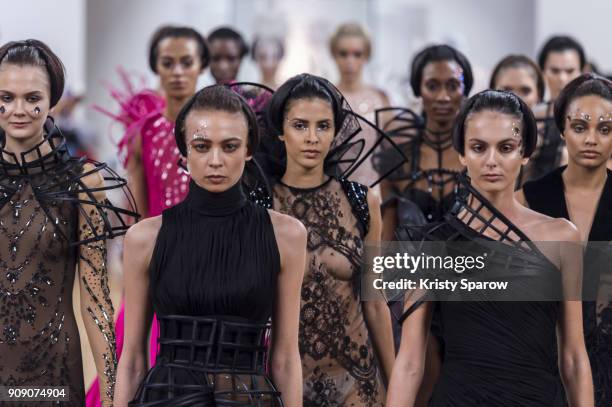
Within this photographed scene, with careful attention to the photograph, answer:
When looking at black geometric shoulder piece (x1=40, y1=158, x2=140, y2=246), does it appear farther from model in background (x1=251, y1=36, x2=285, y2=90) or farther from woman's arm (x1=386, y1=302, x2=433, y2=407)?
model in background (x1=251, y1=36, x2=285, y2=90)

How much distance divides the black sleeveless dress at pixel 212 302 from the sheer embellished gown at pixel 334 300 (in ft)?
2.32

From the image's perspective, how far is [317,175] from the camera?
4348mm

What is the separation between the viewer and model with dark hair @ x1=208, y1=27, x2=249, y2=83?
691 centimetres

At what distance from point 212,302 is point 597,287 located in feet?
4.99

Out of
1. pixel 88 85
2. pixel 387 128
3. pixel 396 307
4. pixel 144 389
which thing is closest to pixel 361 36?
pixel 387 128

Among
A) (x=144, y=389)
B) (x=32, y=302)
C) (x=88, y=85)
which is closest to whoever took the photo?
(x=144, y=389)

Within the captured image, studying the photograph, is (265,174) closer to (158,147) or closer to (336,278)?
(336,278)

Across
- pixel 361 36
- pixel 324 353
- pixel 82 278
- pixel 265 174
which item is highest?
pixel 361 36

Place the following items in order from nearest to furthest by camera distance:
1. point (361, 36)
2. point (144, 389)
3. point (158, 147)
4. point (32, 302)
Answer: point (144, 389)
point (32, 302)
point (158, 147)
point (361, 36)

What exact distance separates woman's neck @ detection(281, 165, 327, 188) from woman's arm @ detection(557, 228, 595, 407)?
1.01 meters

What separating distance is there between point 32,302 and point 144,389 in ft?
2.21

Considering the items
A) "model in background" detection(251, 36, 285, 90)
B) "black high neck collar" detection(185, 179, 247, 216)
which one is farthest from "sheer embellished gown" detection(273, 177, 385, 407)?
"model in background" detection(251, 36, 285, 90)

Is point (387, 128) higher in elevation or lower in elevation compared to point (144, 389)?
higher

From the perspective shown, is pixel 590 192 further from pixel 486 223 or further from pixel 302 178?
pixel 302 178
